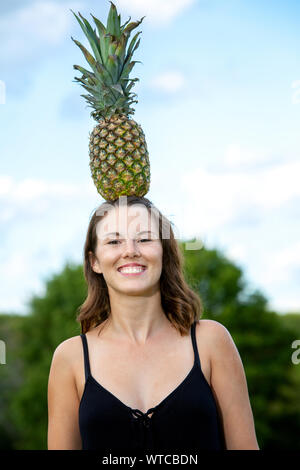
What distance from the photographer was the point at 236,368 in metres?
4.31

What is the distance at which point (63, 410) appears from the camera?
14.4 ft

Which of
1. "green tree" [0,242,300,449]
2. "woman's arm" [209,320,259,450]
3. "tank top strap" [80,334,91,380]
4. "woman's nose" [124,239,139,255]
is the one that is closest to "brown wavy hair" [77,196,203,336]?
"tank top strap" [80,334,91,380]

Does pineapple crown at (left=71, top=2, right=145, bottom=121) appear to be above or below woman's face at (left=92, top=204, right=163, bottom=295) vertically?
above

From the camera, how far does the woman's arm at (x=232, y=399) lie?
426cm

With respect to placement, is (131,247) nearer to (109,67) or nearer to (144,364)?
(144,364)

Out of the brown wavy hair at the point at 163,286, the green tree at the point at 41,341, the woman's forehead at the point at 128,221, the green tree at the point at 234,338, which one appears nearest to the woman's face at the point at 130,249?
the woman's forehead at the point at 128,221

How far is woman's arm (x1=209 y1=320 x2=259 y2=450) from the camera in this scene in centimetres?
426

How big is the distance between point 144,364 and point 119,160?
1.60 meters

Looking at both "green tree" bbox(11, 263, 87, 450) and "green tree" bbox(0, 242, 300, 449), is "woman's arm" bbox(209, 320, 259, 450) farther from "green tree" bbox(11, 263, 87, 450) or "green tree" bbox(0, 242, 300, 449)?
"green tree" bbox(0, 242, 300, 449)

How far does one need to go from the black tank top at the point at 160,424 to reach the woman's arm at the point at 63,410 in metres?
0.23

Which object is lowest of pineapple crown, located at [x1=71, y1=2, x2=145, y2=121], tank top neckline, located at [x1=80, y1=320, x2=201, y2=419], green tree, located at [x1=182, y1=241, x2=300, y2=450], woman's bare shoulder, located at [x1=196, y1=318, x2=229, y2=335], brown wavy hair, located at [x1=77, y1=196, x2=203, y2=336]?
tank top neckline, located at [x1=80, y1=320, x2=201, y2=419]

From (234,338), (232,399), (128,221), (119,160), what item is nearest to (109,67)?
(119,160)
